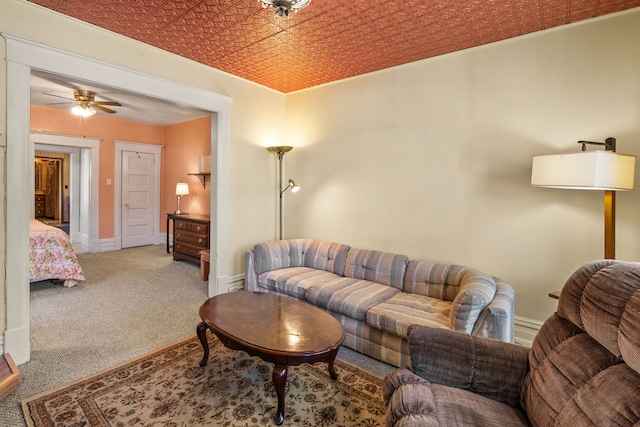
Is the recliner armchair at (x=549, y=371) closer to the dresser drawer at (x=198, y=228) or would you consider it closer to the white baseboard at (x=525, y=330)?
the white baseboard at (x=525, y=330)

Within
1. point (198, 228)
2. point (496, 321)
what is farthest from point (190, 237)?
point (496, 321)

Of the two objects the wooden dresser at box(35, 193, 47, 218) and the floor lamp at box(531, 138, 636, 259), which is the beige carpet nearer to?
the floor lamp at box(531, 138, 636, 259)

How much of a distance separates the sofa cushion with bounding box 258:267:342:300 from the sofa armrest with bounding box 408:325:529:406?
1.63 m

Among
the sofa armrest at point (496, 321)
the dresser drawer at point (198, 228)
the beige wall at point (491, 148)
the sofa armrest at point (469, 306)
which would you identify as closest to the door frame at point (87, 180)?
the dresser drawer at point (198, 228)

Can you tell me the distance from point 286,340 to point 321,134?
2847 mm

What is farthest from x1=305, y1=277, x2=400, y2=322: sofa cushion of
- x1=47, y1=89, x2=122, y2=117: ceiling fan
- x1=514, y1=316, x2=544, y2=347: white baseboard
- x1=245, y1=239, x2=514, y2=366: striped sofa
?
x1=47, y1=89, x2=122, y2=117: ceiling fan

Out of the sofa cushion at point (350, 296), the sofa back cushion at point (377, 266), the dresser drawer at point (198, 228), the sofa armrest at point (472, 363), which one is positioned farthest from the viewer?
the dresser drawer at point (198, 228)

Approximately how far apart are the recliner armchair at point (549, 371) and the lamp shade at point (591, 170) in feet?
3.00

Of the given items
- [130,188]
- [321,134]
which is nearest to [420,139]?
[321,134]

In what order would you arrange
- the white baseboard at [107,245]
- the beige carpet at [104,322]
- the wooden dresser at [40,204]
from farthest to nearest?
1. the wooden dresser at [40,204]
2. the white baseboard at [107,245]
3. the beige carpet at [104,322]

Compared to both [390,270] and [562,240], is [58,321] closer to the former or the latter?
[390,270]

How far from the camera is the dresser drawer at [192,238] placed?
529 centimetres

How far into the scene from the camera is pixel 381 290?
9.70ft

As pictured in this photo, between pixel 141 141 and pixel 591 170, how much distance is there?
24.2 ft
